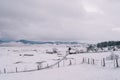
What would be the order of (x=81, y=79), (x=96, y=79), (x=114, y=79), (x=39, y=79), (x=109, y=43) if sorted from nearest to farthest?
1. (x=114, y=79)
2. (x=96, y=79)
3. (x=81, y=79)
4. (x=39, y=79)
5. (x=109, y=43)

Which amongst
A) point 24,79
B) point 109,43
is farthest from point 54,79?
point 109,43

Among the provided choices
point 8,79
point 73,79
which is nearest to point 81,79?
point 73,79

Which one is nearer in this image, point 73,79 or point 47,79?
point 73,79

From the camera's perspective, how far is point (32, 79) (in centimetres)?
1994

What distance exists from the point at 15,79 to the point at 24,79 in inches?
48.4

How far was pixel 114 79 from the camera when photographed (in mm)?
14945

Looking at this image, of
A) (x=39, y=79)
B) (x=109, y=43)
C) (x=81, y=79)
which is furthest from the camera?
(x=109, y=43)

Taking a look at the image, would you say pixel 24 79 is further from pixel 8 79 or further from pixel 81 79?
pixel 81 79

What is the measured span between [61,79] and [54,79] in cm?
92

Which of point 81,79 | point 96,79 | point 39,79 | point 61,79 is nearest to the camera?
point 96,79

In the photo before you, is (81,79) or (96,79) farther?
(81,79)

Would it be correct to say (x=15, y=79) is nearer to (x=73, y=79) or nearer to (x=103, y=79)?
(x=73, y=79)

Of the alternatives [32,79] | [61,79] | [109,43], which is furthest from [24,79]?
[109,43]

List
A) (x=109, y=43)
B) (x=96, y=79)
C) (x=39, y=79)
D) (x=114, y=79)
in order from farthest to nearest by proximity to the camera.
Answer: (x=109, y=43)
(x=39, y=79)
(x=96, y=79)
(x=114, y=79)
